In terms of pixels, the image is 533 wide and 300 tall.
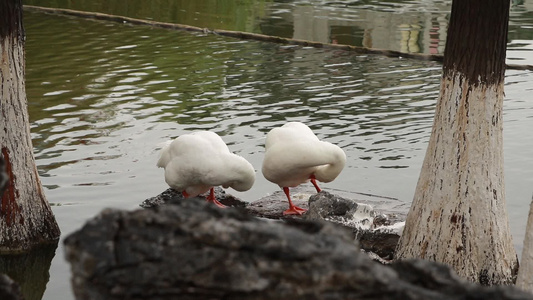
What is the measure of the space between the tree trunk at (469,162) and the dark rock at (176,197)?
283 centimetres

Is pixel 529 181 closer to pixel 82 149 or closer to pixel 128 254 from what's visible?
pixel 82 149

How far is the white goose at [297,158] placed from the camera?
26.0ft

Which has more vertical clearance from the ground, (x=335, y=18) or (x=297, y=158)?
(x=335, y=18)

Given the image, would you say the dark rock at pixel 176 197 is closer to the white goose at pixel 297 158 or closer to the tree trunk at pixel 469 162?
the white goose at pixel 297 158

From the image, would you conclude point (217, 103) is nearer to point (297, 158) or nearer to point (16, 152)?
point (297, 158)

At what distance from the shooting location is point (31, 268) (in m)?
7.25

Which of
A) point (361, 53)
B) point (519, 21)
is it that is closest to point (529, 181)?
point (361, 53)

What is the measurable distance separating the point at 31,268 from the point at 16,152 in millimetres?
952

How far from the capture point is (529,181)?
9695 mm

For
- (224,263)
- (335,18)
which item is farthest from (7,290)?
(335,18)

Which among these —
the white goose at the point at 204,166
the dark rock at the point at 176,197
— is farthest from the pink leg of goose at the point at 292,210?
the dark rock at the point at 176,197

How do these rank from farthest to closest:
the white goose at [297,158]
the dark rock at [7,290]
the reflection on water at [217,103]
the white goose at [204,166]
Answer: the reflection on water at [217,103] → the white goose at [297,158] → the white goose at [204,166] → the dark rock at [7,290]

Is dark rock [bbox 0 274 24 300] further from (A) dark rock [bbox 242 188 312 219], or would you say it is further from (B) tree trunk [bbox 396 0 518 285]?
(A) dark rock [bbox 242 188 312 219]

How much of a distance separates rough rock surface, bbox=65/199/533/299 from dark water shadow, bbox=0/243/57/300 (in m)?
4.28
